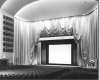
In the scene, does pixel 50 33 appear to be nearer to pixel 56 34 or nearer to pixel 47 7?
pixel 56 34

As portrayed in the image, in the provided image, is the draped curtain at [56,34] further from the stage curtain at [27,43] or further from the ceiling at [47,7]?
the ceiling at [47,7]

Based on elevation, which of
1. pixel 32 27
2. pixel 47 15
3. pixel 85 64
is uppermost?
pixel 47 15

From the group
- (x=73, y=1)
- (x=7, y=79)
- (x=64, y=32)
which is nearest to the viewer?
(x=7, y=79)

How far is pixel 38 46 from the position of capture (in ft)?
27.3

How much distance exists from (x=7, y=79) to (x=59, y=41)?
628 centimetres

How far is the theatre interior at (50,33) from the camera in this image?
258 inches

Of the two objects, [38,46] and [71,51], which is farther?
[38,46]

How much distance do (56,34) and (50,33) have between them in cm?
34

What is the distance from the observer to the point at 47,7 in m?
6.87

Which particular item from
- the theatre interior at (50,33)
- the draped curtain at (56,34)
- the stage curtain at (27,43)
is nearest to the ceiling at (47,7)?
the theatre interior at (50,33)

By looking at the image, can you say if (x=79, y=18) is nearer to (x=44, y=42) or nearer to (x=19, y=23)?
(x=44, y=42)

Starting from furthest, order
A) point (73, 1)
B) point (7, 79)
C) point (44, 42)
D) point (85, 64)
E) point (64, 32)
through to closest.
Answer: point (44, 42) → point (64, 32) → point (85, 64) → point (73, 1) → point (7, 79)

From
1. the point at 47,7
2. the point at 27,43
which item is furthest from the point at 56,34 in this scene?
the point at 27,43

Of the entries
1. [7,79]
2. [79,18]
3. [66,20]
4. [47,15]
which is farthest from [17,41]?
[7,79]
